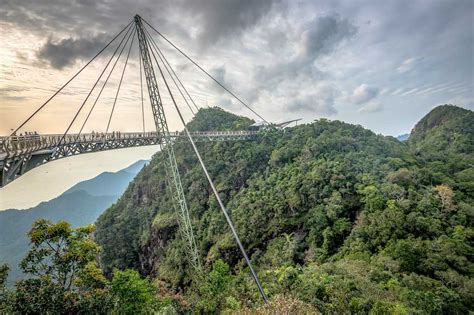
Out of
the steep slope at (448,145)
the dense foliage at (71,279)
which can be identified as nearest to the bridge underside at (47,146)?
the dense foliage at (71,279)

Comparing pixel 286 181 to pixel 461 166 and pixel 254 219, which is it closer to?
pixel 254 219

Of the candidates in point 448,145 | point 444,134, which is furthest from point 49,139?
point 444,134

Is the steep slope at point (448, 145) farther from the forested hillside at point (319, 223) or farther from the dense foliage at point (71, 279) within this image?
the dense foliage at point (71, 279)

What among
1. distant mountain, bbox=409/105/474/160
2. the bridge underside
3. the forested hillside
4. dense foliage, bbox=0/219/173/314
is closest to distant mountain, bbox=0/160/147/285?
the forested hillside

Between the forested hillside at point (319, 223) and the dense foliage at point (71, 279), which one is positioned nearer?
the dense foliage at point (71, 279)

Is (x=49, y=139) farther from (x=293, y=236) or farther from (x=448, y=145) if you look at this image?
(x=448, y=145)

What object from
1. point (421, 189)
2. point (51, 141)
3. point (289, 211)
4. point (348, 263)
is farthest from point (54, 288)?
point (421, 189)
